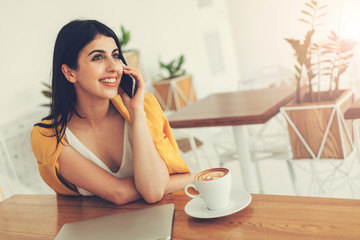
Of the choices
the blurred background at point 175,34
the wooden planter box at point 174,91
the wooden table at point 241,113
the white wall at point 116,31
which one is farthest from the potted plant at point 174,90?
the wooden table at point 241,113

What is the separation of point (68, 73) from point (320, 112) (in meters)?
1.20

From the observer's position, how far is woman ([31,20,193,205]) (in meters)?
1.21

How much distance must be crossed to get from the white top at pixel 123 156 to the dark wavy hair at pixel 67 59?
1.8 inches

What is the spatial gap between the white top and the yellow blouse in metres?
0.05

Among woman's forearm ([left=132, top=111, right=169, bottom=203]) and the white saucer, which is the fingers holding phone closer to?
woman's forearm ([left=132, top=111, right=169, bottom=203])

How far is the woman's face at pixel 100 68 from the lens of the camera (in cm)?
121

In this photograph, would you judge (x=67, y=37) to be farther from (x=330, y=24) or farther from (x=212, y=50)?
(x=330, y=24)

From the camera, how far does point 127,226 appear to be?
89 cm

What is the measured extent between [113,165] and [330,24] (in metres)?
5.67

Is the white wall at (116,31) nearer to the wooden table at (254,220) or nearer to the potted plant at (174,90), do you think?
the potted plant at (174,90)

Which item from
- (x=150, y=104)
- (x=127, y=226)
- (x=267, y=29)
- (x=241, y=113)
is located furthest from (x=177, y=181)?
(x=267, y=29)

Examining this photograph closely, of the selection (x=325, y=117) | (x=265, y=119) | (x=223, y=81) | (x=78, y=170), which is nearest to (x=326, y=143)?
(x=325, y=117)

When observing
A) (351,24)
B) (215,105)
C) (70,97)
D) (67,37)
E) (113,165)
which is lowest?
(351,24)

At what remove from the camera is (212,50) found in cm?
597
